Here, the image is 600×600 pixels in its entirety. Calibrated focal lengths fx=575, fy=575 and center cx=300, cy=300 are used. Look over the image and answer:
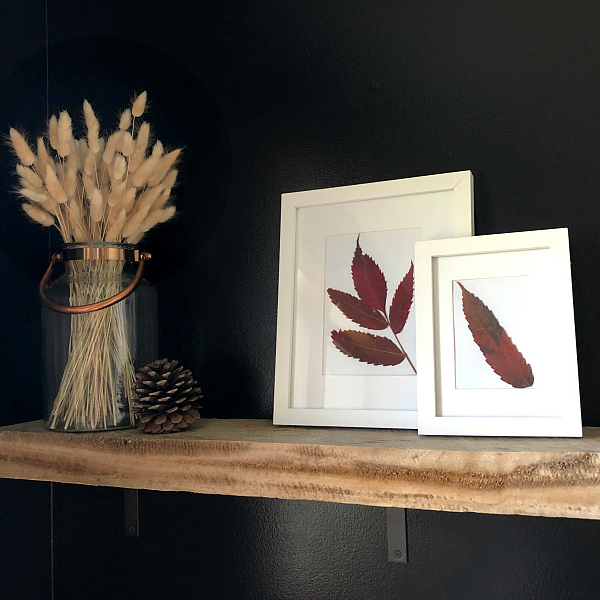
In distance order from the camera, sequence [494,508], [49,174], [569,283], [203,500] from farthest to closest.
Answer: [203,500] → [49,174] → [569,283] → [494,508]

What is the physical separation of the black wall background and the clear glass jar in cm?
16

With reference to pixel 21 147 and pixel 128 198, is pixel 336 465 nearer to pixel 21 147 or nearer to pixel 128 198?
pixel 128 198

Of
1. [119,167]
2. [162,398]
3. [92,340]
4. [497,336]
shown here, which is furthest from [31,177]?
[497,336]

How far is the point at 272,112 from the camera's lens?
39.3 inches

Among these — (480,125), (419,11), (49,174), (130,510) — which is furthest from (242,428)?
(419,11)

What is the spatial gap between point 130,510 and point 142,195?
0.55 metres

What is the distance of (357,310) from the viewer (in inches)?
33.6

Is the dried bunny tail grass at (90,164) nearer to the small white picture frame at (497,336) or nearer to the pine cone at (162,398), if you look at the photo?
the pine cone at (162,398)

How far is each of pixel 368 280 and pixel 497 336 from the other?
0.21 metres

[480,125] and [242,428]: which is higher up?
[480,125]

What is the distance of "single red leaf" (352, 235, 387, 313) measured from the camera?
2.77ft

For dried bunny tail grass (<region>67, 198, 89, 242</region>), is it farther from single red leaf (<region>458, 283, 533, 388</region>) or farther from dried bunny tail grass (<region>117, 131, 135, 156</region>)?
single red leaf (<region>458, 283, 533, 388</region>)

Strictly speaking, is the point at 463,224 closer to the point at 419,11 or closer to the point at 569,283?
the point at 569,283

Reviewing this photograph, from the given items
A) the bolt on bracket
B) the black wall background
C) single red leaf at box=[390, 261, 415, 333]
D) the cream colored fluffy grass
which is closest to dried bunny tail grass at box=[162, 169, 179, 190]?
the cream colored fluffy grass
